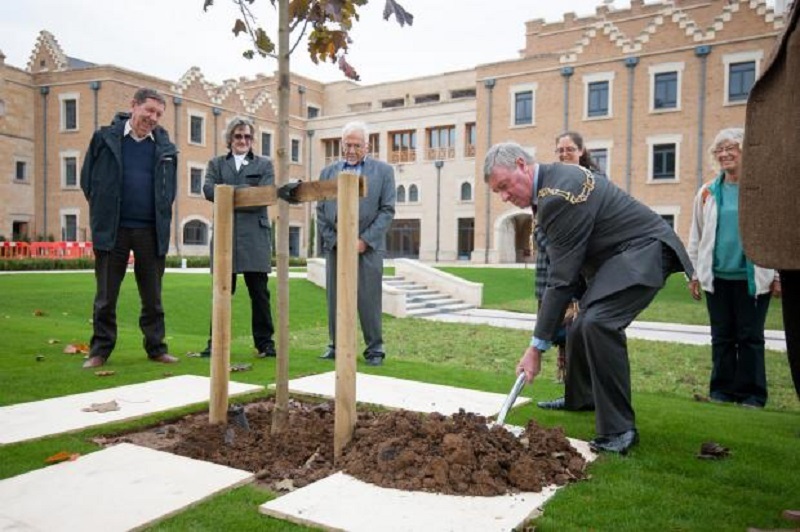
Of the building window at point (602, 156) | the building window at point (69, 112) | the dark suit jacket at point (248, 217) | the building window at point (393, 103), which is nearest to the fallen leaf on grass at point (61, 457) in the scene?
the dark suit jacket at point (248, 217)

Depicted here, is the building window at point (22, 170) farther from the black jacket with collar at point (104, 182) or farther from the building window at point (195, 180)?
the black jacket with collar at point (104, 182)

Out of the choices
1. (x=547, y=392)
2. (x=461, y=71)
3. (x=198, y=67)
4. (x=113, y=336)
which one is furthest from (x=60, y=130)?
(x=547, y=392)

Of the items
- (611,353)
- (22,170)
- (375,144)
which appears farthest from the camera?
(375,144)

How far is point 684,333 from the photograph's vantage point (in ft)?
35.5

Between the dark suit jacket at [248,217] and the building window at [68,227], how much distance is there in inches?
1338

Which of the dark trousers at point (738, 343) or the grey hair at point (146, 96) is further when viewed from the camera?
the grey hair at point (146, 96)

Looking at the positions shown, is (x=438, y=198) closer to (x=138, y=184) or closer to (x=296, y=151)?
(x=296, y=151)

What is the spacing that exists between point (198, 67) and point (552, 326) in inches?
1581

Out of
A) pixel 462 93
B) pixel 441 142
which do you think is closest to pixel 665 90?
pixel 441 142

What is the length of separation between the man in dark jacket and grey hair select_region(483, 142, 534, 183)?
3.47 metres

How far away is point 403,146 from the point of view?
142ft

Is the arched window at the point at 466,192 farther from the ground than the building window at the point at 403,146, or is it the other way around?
the building window at the point at 403,146

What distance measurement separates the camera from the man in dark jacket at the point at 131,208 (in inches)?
222

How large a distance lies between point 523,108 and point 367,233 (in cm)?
3056
